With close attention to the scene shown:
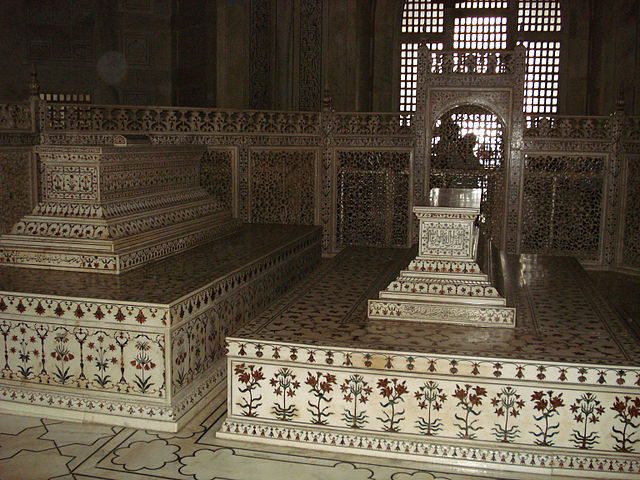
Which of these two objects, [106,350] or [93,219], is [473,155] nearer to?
[93,219]

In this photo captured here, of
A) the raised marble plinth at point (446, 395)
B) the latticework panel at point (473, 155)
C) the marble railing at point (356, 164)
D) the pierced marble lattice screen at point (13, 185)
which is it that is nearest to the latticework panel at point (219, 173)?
the marble railing at point (356, 164)

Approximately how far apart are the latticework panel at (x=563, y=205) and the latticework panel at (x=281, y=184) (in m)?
2.23

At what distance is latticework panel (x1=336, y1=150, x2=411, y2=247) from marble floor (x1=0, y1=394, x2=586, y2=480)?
178 inches

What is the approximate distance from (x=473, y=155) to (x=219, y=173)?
264cm

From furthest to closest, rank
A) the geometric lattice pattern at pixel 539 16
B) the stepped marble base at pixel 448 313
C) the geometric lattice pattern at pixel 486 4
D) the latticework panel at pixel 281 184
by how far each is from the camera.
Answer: the geometric lattice pattern at pixel 486 4, the geometric lattice pattern at pixel 539 16, the latticework panel at pixel 281 184, the stepped marble base at pixel 448 313

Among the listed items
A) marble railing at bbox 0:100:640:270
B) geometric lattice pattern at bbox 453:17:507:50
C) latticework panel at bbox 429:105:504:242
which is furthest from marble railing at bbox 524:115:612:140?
geometric lattice pattern at bbox 453:17:507:50

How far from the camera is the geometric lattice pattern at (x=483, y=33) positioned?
10.9 m

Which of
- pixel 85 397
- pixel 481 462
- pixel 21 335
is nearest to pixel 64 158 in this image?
pixel 21 335

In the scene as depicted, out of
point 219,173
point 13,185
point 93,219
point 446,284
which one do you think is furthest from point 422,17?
point 446,284

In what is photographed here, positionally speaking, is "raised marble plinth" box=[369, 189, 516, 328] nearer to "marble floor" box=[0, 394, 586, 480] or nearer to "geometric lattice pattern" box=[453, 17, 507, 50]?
"marble floor" box=[0, 394, 586, 480]

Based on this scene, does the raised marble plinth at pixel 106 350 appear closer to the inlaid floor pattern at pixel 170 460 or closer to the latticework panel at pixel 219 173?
the inlaid floor pattern at pixel 170 460

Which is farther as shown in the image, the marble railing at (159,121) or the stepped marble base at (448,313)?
the marble railing at (159,121)

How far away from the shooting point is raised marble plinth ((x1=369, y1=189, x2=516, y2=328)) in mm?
4094

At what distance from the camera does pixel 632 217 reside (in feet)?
24.1
